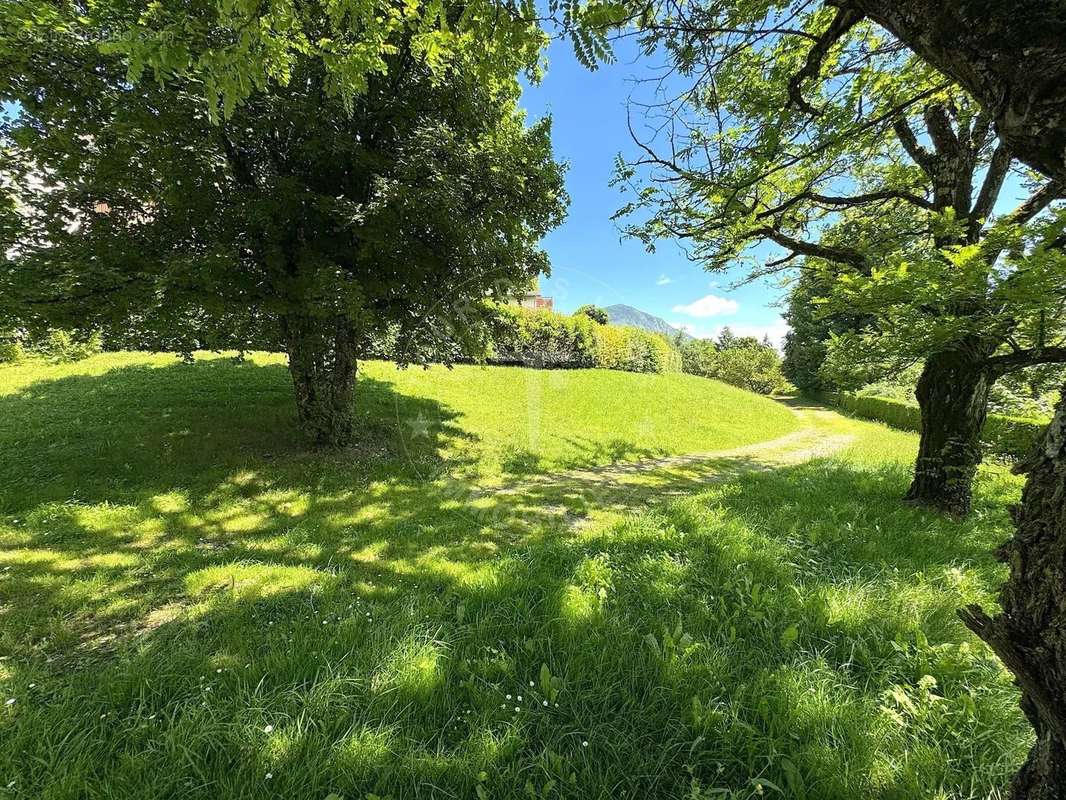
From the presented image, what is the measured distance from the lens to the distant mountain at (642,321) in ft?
159

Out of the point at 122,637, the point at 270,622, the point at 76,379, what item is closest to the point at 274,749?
the point at 270,622

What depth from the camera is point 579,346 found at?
1099 inches

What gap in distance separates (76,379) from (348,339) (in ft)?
30.6

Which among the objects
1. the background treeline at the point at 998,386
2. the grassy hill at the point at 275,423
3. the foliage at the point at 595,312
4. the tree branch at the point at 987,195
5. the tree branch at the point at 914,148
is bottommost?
the grassy hill at the point at 275,423

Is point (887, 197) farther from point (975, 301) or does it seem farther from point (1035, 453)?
point (1035, 453)

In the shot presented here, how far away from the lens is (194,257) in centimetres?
600

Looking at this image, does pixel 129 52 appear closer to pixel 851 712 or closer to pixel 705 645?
pixel 705 645

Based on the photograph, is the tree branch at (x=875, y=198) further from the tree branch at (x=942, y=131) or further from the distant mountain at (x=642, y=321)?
the distant mountain at (x=642, y=321)

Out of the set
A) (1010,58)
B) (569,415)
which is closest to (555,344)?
(569,415)

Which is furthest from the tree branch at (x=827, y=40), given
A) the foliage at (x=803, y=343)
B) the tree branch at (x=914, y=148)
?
the foliage at (x=803, y=343)

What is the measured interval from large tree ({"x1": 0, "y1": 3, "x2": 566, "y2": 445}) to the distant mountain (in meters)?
27.8

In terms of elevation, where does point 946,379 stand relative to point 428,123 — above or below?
below

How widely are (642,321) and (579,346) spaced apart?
11556 cm

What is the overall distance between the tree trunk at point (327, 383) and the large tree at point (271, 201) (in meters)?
0.04
